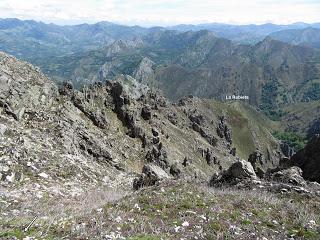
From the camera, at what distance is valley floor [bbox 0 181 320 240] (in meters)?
16.8

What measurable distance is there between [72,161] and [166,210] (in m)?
16.4

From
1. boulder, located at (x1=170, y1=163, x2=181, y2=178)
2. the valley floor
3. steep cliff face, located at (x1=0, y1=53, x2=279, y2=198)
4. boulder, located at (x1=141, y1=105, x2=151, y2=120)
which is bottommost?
boulder, located at (x1=170, y1=163, x2=181, y2=178)

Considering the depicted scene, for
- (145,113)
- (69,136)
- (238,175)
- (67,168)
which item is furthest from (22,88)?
(145,113)

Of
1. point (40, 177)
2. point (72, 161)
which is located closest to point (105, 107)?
point (72, 161)

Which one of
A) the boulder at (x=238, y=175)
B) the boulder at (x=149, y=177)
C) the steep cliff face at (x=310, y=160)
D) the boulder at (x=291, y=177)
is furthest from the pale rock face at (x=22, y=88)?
the steep cliff face at (x=310, y=160)

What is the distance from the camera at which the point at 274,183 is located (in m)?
27.1

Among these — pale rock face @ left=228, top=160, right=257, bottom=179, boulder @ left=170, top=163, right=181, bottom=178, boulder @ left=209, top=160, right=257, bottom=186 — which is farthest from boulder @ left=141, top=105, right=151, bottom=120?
pale rock face @ left=228, top=160, right=257, bottom=179

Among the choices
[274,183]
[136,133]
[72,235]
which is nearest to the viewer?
[72,235]

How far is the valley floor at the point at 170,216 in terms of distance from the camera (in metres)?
16.8

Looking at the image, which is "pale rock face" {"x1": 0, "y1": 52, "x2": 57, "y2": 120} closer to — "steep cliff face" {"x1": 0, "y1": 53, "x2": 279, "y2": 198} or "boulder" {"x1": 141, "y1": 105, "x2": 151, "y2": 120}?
"steep cliff face" {"x1": 0, "y1": 53, "x2": 279, "y2": 198}

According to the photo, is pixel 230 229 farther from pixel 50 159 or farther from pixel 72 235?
pixel 50 159

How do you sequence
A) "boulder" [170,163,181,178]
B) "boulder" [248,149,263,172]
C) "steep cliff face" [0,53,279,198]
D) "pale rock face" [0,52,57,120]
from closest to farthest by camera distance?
1. "steep cliff face" [0,53,279,198]
2. "pale rock face" [0,52,57,120]
3. "boulder" [170,163,181,178]
4. "boulder" [248,149,263,172]

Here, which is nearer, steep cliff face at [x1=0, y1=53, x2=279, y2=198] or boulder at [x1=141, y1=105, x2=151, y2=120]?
steep cliff face at [x1=0, y1=53, x2=279, y2=198]

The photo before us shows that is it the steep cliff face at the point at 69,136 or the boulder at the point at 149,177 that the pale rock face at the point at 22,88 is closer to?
the steep cliff face at the point at 69,136
